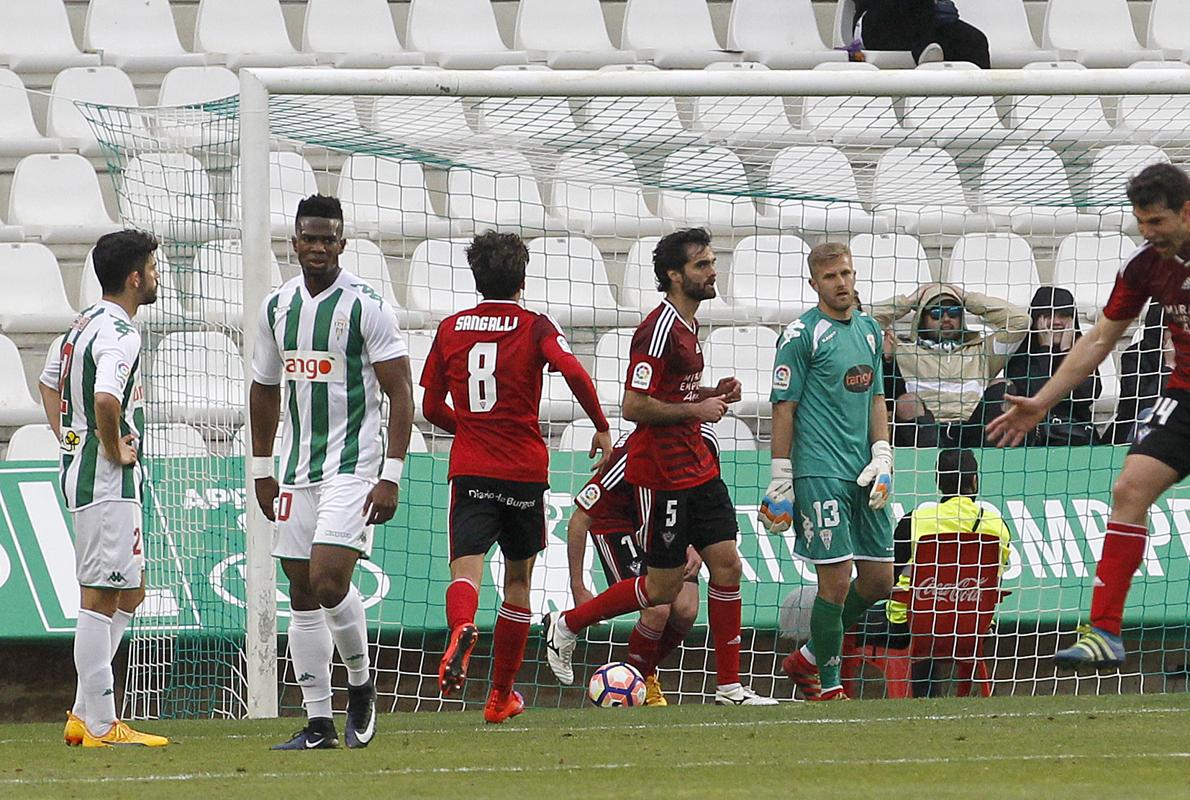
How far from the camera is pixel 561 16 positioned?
37.4 ft

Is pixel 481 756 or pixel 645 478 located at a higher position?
pixel 645 478

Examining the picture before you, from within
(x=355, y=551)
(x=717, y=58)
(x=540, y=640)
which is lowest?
(x=540, y=640)

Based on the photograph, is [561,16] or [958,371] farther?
[561,16]

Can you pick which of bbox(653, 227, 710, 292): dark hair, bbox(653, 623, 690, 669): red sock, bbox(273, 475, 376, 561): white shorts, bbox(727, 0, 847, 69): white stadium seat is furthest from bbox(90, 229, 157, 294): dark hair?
bbox(727, 0, 847, 69): white stadium seat

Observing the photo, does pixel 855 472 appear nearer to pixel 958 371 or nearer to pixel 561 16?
pixel 958 371

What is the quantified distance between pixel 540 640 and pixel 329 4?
16.4 ft

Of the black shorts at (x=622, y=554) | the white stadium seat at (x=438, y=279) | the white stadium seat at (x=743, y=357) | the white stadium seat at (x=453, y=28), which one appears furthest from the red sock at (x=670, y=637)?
the white stadium seat at (x=453, y=28)

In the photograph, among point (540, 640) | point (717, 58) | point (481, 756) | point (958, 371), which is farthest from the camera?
point (717, 58)

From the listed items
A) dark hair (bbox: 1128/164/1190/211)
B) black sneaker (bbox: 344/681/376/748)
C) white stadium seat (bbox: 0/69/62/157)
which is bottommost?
black sneaker (bbox: 344/681/376/748)

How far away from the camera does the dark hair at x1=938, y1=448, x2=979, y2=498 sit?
27.0 ft

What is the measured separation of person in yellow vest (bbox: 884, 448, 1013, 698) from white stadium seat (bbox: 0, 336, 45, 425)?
16.0 feet

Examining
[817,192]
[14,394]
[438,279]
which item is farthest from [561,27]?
[14,394]

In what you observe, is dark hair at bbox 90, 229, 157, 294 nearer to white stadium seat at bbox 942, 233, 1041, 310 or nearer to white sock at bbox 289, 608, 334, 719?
white sock at bbox 289, 608, 334, 719

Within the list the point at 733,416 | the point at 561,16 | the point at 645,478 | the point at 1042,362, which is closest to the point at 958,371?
the point at 1042,362
